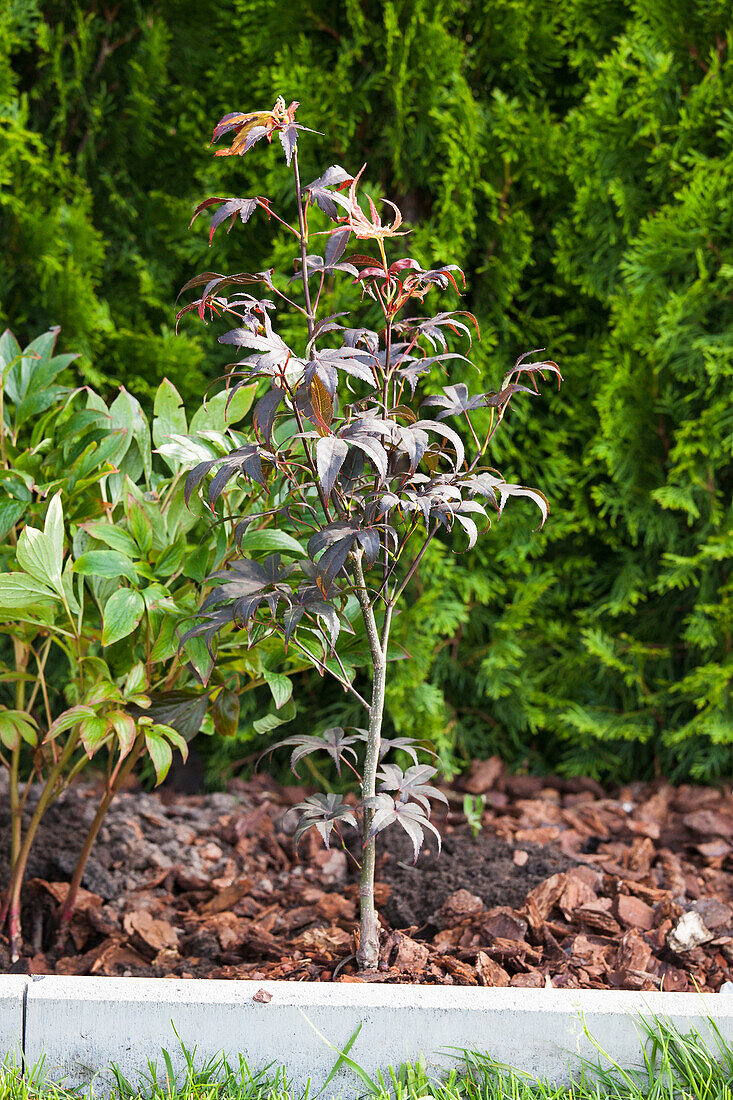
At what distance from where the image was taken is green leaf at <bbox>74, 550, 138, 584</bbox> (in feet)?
4.80

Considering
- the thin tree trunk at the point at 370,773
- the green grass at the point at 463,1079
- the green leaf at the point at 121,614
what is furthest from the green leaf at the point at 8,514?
the green grass at the point at 463,1079

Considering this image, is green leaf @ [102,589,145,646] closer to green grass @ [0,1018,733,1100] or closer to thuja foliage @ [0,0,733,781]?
green grass @ [0,1018,733,1100]

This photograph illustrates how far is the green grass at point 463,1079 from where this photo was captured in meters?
1.31

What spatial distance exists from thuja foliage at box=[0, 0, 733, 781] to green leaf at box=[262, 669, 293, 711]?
864 millimetres

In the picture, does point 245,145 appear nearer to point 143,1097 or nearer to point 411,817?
point 411,817

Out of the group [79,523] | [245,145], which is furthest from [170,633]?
[245,145]

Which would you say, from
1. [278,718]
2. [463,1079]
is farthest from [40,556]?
[463,1079]

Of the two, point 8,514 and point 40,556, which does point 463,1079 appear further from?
point 8,514

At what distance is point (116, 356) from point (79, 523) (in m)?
1.20

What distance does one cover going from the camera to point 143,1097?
1.36 metres

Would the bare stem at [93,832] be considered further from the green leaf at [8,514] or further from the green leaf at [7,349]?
the green leaf at [7,349]

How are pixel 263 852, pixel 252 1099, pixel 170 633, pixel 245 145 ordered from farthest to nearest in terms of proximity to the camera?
pixel 263 852, pixel 170 633, pixel 252 1099, pixel 245 145

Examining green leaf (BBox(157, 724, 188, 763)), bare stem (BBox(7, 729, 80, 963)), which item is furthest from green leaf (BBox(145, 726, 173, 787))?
bare stem (BBox(7, 729, 80, 963))

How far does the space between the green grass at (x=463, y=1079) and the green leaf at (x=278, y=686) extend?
56 cm
